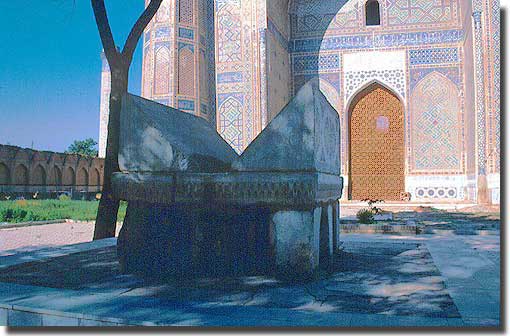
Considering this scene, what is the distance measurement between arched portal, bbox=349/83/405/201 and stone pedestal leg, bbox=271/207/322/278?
11.3 meters

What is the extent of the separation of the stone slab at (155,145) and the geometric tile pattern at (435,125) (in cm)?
1089

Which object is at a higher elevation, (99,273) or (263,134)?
(263,134)

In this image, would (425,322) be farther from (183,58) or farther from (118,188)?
(183,58)

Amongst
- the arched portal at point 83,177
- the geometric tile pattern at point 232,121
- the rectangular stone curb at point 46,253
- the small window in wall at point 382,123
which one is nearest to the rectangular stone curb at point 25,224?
the geometric tile pattern at point 232,121

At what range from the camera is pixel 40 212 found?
11258 mm

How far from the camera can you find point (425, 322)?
6.86ft

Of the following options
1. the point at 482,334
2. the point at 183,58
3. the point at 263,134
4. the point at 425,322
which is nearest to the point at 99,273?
the point at 263,134

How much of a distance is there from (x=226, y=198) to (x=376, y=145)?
1173cm

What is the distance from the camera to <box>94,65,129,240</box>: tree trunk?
489 cm

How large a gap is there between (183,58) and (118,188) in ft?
34.4

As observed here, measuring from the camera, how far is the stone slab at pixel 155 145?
3.26 meters

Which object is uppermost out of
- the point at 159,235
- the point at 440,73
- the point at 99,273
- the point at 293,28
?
the point at 293,28

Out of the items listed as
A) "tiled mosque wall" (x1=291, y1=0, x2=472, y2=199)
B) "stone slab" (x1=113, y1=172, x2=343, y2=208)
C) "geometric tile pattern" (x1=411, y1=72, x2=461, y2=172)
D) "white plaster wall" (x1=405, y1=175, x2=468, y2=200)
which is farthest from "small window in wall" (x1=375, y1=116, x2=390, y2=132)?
"stone slab" (x1=113, y1=172, x2=343, y2=208)

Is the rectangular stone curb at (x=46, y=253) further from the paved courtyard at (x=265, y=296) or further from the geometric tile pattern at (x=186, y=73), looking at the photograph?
the geometric tile pattern at (x=186, y=73)
